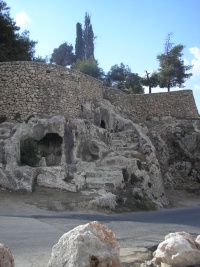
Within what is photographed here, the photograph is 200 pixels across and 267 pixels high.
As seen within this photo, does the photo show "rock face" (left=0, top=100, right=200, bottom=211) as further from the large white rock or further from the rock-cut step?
the large white rock

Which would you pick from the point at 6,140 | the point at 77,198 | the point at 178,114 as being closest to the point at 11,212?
the point at 77,198

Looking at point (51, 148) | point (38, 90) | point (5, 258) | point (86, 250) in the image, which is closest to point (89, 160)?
point (51, 148)

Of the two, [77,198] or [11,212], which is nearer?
[11,212]

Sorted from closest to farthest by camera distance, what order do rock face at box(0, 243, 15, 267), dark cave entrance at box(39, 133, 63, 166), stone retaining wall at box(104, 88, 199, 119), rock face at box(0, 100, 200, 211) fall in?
rock face at box(0, 243, 15, 267)
rock face at box(0, 100, 200, 211)
dark cave entrance at box(39, 133, 63, 166)
stone retaining wall at box(104, 88, 199, 119)

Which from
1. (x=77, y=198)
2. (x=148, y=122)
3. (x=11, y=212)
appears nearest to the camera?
(x=11, y=212)

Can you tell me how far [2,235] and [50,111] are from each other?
12.3 m

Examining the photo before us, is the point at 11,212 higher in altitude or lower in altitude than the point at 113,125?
lower

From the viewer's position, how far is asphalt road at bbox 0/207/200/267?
21.2 feet

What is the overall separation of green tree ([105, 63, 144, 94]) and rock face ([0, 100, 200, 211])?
896 inches

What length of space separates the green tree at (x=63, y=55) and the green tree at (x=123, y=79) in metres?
12.1

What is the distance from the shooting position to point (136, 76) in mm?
48156

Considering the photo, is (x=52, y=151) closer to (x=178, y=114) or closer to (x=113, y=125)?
(x=113, y=125)

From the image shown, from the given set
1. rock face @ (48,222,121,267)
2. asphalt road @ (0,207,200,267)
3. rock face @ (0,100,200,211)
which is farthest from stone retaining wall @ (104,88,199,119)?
rock face @ (48,222,121,267)

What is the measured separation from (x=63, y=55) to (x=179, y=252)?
59302 millimetres
